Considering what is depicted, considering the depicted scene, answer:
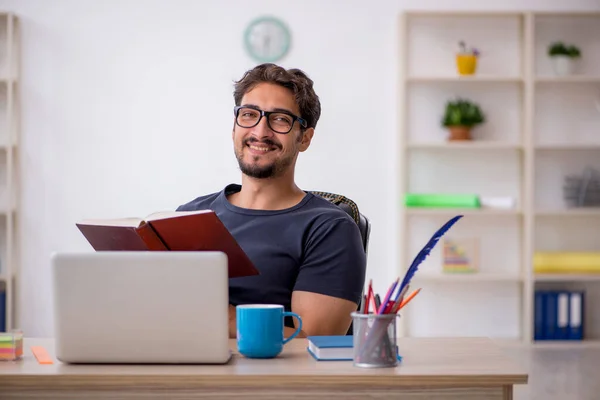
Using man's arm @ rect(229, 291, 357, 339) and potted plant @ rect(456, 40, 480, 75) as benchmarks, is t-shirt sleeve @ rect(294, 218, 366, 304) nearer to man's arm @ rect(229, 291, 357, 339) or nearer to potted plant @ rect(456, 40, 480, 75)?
man's arm @ rect(229, 291, 357, 339)

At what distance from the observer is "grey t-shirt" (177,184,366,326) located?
2.08m

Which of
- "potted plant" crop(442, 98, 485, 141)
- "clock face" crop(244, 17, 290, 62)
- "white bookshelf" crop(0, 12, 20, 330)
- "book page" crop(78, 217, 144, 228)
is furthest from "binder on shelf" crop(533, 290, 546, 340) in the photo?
"book page" crop(78, 217, 144, 228)

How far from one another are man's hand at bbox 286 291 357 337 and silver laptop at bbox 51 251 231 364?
0.56 meters

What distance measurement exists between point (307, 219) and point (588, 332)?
3.89m

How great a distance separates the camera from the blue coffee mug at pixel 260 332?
150 centimetres

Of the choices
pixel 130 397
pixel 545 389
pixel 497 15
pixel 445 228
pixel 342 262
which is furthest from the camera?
pixel 497 15

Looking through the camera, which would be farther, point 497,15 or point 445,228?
point 497,15

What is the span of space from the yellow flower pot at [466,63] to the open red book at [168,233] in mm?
3790

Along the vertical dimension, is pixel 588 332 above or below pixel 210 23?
below

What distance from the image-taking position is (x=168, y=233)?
1615 millimetres

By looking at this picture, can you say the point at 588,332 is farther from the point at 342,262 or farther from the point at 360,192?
the point at 342,262

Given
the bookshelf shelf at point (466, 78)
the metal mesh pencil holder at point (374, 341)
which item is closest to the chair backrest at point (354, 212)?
the metal mesh pencil holder at point (374, 341)

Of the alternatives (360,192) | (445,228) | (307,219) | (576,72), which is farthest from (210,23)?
(445,228)

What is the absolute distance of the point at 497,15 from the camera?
5262 millimetres
